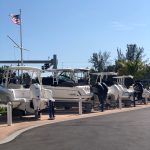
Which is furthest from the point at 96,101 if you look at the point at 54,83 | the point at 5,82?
the point at 5,82

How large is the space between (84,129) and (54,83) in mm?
13193

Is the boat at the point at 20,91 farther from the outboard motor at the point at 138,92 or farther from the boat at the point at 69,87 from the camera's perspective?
the outboard motor at the point at 138,92

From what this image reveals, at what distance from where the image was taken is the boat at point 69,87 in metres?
27.0

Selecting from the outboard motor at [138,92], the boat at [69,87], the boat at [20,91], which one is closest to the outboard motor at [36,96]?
the boat at [20,91]

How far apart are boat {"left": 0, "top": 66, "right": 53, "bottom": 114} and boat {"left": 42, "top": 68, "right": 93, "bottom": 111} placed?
8.97 feet

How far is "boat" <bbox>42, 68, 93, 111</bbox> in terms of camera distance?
2705cm

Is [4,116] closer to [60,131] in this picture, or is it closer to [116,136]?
[60,131]

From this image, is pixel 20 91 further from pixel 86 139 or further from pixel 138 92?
pixel 138 92

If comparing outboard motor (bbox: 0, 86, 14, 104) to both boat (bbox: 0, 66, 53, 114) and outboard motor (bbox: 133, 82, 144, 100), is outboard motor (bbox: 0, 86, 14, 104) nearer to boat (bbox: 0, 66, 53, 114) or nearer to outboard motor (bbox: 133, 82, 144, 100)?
boat (bbox: 0, 66, 53, 114)

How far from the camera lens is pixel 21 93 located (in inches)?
861

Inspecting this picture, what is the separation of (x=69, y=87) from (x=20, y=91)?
592 centimetres

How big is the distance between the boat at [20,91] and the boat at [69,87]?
273 centimetres

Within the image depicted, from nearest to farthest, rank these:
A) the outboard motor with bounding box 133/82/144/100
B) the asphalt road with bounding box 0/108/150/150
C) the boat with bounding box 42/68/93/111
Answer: the asphalt road with bounding box 0/108/150/150 < the boat with bounding box 42/68/93/111 < the outboard motor with bounding box 133/82/144/100

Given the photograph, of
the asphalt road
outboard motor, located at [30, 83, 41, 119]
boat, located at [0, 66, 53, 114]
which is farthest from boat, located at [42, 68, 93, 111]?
the asphalt road
